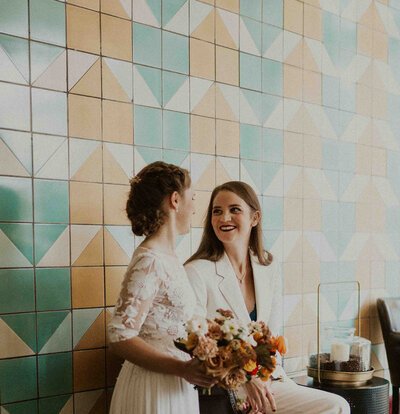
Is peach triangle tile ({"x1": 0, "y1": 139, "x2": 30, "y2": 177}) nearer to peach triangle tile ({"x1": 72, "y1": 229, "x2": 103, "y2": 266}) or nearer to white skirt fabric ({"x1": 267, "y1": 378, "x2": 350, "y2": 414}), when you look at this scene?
peach triangle tile ({"x1": 72, "y1": 229, "x2": 103, "y2": 266})

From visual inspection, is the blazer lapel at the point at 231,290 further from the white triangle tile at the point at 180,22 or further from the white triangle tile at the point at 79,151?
the white triangle tile at the point at 180,22

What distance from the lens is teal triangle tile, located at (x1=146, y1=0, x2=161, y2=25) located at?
2.76m

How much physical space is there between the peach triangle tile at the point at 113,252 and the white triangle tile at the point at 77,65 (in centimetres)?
75

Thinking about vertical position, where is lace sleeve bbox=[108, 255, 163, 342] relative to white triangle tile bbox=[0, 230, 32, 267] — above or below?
below

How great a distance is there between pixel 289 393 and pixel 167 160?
4.49ft

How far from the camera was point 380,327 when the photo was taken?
3969 mm

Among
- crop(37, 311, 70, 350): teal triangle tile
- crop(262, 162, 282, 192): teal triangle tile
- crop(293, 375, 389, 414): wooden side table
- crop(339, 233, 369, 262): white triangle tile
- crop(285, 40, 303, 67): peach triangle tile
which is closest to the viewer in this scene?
crop(37, 311, 70, 350): teal triangle tile

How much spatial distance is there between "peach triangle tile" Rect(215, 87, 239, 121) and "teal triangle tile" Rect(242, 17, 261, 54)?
0.47m

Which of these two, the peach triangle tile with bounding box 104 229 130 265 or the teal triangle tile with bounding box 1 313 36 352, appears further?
the peach triangle tile with bounding box 104 229 130 265

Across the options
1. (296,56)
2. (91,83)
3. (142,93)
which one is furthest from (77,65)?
(296,56)

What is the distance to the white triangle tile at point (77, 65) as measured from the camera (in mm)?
2441

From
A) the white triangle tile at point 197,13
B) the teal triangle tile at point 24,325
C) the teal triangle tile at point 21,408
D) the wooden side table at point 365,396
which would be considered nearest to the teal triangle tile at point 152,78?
the white triangle tile at point 197,13

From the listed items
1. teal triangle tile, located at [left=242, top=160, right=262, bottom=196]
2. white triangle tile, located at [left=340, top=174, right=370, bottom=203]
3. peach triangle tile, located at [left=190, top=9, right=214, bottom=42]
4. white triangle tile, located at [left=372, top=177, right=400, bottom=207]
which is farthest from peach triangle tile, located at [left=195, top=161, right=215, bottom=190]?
white triangle tile, located at [left=372, top=177, right=400, bottom=207]

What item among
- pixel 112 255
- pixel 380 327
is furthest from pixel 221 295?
pixel 380 327
